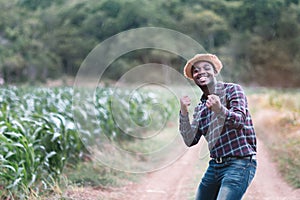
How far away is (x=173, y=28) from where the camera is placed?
62.6 ft

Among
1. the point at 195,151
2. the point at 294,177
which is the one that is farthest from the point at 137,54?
the point at 294,177

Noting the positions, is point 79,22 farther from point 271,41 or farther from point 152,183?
point 152,183

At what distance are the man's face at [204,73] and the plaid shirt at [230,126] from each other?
2.7 inches

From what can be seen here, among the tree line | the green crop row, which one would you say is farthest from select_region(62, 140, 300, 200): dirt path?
the tree line

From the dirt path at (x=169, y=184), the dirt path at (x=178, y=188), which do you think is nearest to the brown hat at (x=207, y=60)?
the dirt path at (x=178, y=188)

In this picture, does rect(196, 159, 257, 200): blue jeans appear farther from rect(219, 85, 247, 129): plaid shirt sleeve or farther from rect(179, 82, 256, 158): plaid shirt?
rect(219, 85, 247, 129): plaid shirt sleeve

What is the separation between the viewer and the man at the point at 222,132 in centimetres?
256

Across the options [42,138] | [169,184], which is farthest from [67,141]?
[169,184]

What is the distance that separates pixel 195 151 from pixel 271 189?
3515 millimetres

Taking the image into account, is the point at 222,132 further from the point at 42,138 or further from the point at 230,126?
the point at 42,138

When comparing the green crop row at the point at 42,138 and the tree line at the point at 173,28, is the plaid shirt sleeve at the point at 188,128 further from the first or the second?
the tree line at the point at 173,28

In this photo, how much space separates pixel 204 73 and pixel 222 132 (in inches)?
15.1

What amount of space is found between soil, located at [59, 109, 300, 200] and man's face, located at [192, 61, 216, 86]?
2.67 metres

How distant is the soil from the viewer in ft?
17.3
